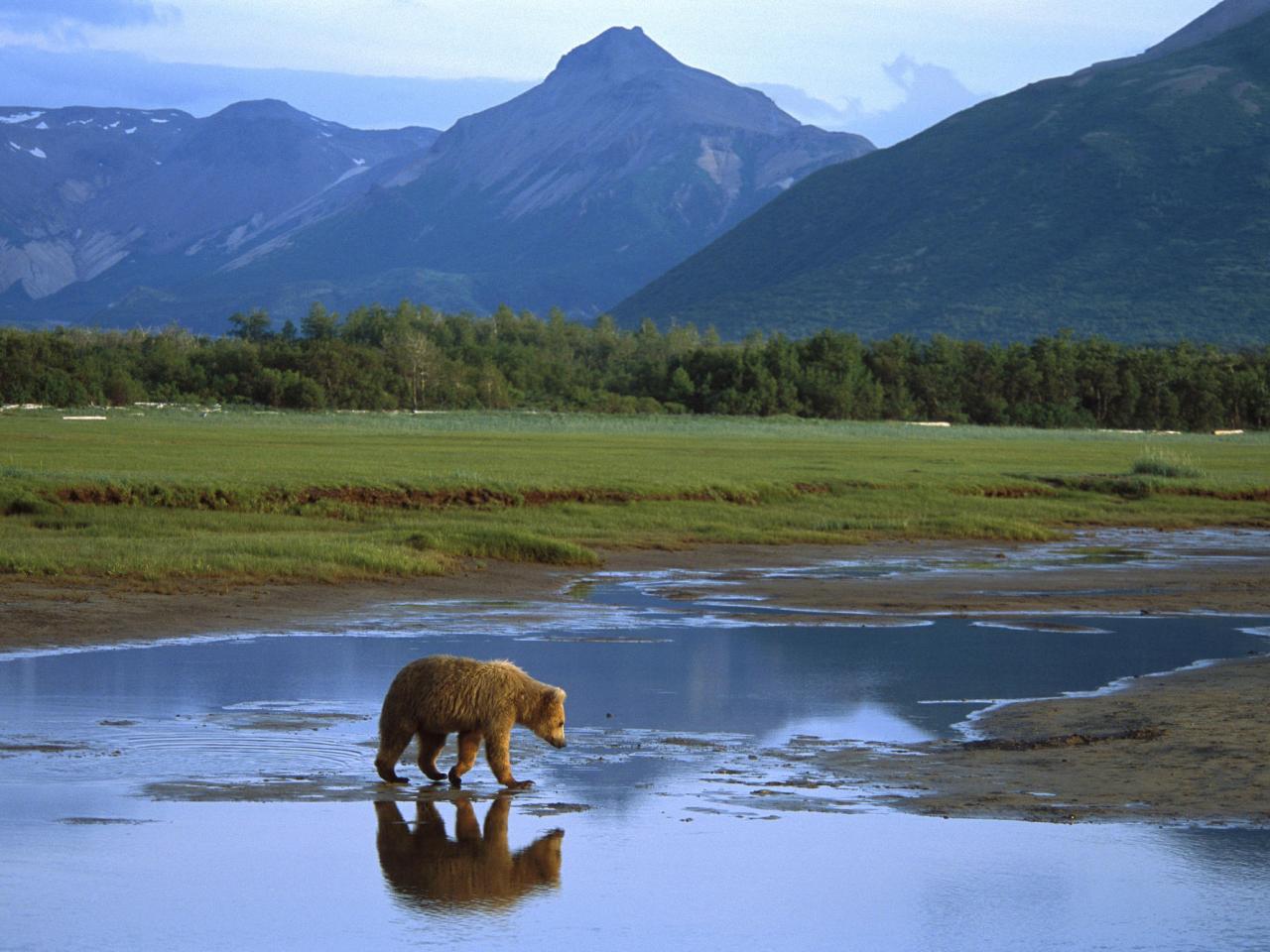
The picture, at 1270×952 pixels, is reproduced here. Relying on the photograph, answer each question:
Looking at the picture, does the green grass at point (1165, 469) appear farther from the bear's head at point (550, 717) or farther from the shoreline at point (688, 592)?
the bear's head at point (550, 717)

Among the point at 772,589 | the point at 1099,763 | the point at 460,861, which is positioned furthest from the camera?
the point at 772,589

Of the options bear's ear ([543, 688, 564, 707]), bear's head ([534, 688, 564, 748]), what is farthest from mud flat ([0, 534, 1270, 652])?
bear's ear ([543, 688, 564, 707])

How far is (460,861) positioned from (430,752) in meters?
1.83

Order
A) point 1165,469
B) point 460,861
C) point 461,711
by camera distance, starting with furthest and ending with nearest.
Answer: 1. point 1165,469
2. point 461,711
3. point 460,861

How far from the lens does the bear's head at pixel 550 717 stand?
12.6 m

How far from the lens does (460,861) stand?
10672mm

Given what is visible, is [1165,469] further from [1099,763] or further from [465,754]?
[465,754]

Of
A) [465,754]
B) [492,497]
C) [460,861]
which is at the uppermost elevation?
[492,497]

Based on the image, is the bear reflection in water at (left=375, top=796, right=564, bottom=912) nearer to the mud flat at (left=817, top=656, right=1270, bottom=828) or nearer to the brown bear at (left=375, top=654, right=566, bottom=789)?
the brown bear at (left=375, top=654, right=566, bottom=789)

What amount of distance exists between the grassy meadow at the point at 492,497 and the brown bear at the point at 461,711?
13.3m

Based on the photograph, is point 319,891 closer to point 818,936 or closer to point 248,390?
point 818,936

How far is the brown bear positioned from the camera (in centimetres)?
1200

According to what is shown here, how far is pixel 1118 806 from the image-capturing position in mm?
12117

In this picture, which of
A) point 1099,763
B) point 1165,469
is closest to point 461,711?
point 1099,763
